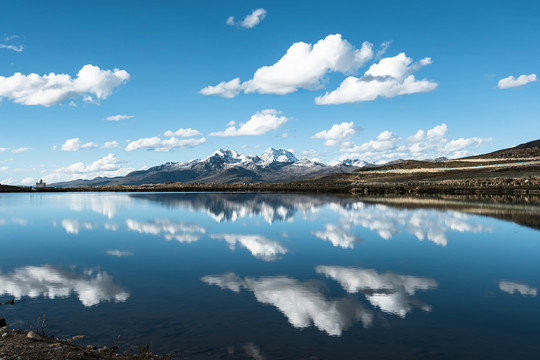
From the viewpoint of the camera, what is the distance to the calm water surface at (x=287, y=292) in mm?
12570

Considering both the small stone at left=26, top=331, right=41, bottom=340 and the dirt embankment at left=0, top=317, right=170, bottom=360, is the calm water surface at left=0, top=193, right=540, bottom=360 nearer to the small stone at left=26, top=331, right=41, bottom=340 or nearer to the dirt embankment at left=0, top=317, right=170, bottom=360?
the dirt embankment at left=0, top=317, right=170, bottom=360

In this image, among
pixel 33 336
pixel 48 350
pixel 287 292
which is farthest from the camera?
pixel 287 292

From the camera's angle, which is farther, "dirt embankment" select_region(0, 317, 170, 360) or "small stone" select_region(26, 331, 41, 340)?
"small stone" select_region(26, 331, 41, 340)

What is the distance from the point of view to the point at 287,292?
1800 cm

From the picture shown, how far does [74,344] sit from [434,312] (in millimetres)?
12048

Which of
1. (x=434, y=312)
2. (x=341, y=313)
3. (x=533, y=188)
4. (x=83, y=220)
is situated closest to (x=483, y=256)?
(x=434, y=312)

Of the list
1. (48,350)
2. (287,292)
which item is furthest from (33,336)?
(287,292)

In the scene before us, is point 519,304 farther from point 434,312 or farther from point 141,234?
point 141,234

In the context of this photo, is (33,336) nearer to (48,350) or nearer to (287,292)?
(48,350)

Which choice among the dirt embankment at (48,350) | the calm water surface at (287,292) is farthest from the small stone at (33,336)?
the calm water surface at (287,292)

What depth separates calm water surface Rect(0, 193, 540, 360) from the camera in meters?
12.6

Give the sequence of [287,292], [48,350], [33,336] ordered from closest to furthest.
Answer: [48,350] < [33,336] < [287,292]

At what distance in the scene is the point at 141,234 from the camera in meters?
38.3

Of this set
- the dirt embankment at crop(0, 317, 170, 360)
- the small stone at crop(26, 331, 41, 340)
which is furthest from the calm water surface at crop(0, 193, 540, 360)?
the small stone at crop(26, 331, 41, 340)
